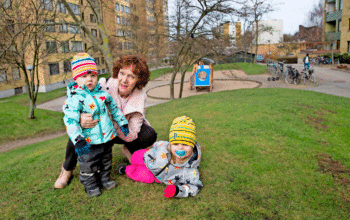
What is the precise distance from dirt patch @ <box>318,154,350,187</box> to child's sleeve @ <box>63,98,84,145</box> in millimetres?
3121

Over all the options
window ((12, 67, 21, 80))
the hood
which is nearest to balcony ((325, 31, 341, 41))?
window ((12, 67, 21, 80))

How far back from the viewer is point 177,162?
10.5 ft

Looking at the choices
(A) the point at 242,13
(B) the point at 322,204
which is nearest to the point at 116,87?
(B) the point at 322,204

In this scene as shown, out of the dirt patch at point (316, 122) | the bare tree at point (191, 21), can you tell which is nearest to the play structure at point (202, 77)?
the bare tree at point (191, 21)

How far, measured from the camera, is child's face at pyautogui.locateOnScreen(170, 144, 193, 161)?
3.09m

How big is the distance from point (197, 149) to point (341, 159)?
2.29 meters

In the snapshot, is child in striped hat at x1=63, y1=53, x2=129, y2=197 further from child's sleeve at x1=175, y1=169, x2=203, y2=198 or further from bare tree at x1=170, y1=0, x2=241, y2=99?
bare tree at x1=170, y1=0, x2=241, y2=99

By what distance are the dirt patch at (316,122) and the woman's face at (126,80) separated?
165 inches

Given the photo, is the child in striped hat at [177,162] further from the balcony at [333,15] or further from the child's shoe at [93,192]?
the balcony at [333,15]

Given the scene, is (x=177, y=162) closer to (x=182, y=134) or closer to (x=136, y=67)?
(x=182, y=134)

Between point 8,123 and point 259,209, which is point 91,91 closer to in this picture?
point 259,209

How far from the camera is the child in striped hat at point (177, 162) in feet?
10.2

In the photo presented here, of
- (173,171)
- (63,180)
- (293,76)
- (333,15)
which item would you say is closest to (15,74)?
(293,76)

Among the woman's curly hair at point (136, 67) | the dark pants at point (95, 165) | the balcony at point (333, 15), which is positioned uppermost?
the balcony at point (333, 15)
